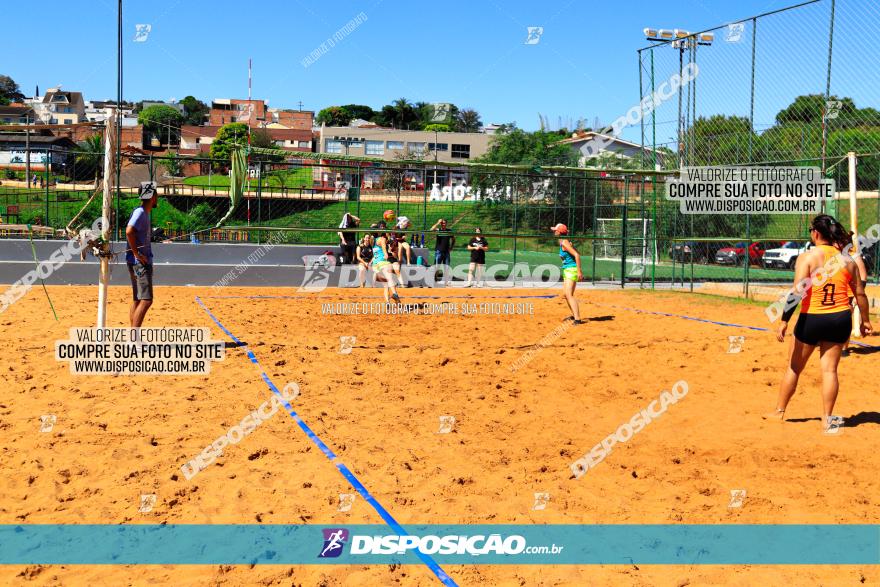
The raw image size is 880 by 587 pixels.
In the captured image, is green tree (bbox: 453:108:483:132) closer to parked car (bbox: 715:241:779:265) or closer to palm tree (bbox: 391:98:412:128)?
palm tree (bbox: 391:98:412:128)

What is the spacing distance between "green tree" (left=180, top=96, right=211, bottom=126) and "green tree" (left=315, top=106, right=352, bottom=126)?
2346cm

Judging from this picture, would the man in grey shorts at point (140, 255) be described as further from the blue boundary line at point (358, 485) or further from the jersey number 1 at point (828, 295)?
the jersey number 1 at point (828, 295)

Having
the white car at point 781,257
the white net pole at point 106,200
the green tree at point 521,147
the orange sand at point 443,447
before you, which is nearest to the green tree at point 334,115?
the green tree at point 521,147

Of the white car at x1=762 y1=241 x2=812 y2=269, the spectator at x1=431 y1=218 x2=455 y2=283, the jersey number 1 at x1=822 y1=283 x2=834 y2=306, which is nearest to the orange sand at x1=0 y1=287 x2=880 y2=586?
the jersey number 1 at x1=822 y1=283 x2=834 y2=306

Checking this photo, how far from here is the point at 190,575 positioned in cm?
404

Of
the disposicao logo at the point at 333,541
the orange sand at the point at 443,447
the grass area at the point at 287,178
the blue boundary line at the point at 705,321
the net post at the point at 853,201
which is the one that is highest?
the grass area at the point at 287,178

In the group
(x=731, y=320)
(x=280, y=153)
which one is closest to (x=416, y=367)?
(x=731, y=320)

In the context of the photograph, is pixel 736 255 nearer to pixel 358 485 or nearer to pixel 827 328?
pixel 827 328

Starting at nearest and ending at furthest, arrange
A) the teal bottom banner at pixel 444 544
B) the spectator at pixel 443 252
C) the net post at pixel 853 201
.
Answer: the teal bottom banner at pixel 444 544, the net post at pixel 853 201, the spectator at pixel 443 252

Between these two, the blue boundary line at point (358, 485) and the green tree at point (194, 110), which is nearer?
the blue boundary line at point (358, 485)

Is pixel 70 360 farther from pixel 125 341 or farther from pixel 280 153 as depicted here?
pixel 280 153

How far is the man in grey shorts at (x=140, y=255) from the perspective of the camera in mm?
9320

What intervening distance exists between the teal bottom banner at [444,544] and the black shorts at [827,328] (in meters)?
2.30

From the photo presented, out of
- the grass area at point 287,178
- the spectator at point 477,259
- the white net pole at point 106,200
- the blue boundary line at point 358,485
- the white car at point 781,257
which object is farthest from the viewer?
the white car at point 781,257
